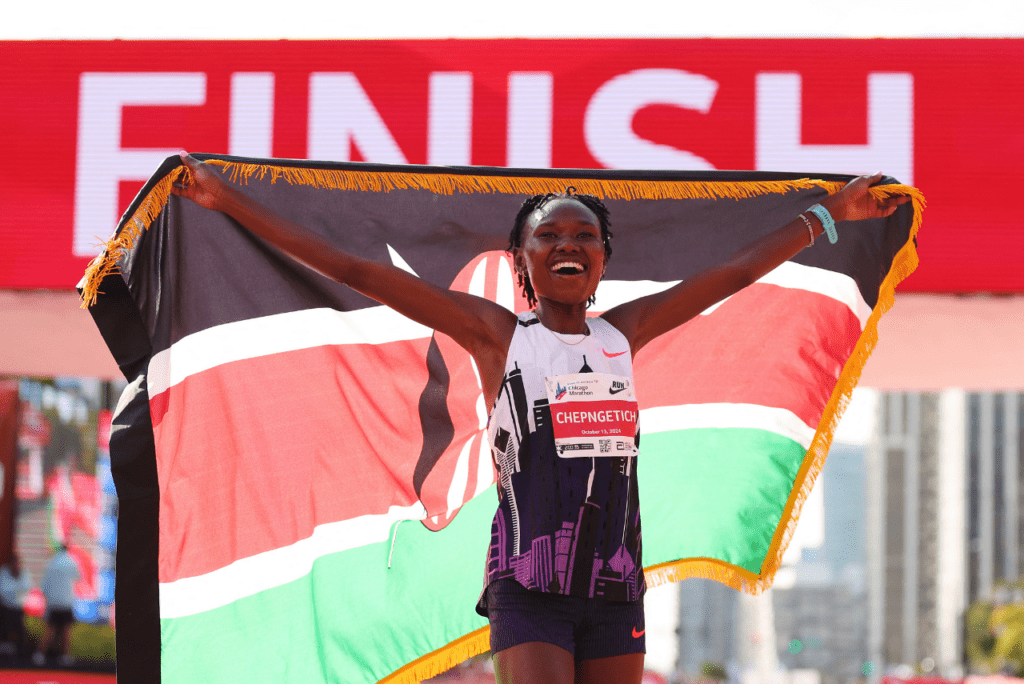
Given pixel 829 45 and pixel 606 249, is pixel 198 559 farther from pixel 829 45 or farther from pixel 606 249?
pixel 829 45

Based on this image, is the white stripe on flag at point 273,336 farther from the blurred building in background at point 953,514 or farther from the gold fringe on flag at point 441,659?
the blurred building in background at point 953,514

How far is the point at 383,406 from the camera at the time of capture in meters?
3.33

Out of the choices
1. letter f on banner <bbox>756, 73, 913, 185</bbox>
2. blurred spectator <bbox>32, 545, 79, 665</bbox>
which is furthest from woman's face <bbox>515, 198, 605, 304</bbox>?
blurred spectator <bbox>32, 545, 79, 665</bbox>

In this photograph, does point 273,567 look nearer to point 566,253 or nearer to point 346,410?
point 346,410

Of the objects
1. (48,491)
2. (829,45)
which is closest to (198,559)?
(829,45)

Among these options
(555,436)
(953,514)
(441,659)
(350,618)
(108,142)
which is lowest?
(953,514)

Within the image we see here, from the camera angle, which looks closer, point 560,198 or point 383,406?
point 560,198

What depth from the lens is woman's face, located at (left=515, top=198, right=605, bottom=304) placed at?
7.55ft

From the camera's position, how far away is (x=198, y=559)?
3100 mm

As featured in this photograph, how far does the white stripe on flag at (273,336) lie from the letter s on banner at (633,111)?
2135mm

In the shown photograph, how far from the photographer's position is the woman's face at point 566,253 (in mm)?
2303

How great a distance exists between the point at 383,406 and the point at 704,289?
4.00ft

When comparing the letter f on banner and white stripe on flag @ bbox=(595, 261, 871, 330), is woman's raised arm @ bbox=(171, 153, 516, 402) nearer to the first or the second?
white stripe on flag @ bbox=(595, 261, 871, 330)

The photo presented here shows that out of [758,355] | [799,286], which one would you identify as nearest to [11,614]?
[758,355]
